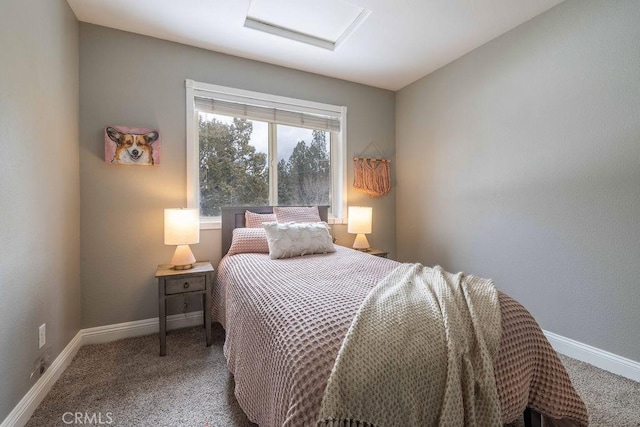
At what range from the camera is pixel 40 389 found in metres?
1.58

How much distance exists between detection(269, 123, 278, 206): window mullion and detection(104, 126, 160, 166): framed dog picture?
1.06m

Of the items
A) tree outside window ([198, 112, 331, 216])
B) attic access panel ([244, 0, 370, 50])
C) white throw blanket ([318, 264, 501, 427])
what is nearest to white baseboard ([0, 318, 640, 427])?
tree outside window ([198, 112, 331, 216])

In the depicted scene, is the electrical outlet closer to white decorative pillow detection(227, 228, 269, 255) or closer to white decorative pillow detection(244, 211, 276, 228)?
white decorative pillow detection(227, 228, 269, 255)

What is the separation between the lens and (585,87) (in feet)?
6.51

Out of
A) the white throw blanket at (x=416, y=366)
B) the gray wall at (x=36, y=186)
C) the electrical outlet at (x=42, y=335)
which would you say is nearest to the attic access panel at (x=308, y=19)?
the gray wall at (x=36, y=186)

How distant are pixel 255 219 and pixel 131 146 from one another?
119 cm

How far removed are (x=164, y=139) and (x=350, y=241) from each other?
2215mm

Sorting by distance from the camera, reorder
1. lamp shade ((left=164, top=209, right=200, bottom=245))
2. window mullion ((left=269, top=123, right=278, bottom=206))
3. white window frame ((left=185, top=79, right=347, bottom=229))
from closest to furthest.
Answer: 1. lamp shade ((left=164, top=209, right=200, bottom=245))
2. white window frame ((left=185, top=79, right=347, bottom=229))
3. window mullion ((left=269, top=123, right=278, bottom=206))

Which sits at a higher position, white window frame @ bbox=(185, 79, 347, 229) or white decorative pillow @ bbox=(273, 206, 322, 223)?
white window frame @ bbox=(185, 79, 347, 229)

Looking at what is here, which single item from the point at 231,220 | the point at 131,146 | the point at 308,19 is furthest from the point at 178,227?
the point at 308,19

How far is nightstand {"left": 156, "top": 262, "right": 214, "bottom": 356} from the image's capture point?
6.87 ft

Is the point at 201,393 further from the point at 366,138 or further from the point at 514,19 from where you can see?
the point at 514,19
